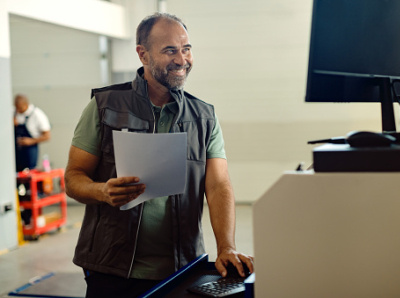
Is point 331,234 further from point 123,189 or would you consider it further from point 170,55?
point 170,55

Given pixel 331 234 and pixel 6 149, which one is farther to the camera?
pixel 6 149

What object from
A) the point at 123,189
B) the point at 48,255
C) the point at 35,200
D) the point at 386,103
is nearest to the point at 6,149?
the point at 35,200

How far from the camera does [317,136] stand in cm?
694

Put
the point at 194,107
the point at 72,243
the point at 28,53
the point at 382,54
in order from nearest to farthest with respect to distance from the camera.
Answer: the point at 382,54
the point at 194,107
the point at 72,243
the point at 28,53

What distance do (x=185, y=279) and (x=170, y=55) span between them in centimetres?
78

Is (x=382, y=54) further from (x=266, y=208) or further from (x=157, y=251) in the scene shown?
(x=157, y=251)

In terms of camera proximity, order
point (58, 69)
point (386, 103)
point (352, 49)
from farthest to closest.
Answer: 1. point (58, 69)
2. point (386, 103)
3. point (352, 49)

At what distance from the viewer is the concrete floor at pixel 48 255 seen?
4.18 metres

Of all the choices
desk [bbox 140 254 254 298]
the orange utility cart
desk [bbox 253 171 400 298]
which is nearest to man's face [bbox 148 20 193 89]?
desk [bbox 140 254 254 298]

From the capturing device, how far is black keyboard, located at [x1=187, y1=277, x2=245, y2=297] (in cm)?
102

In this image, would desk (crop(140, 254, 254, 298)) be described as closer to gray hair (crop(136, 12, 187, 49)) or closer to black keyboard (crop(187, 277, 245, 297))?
black keyboard (crop(187, 277, 245, 297))

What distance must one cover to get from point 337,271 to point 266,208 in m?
0.14

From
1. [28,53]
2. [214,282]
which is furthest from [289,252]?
[28,53]

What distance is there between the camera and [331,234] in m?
0.78
